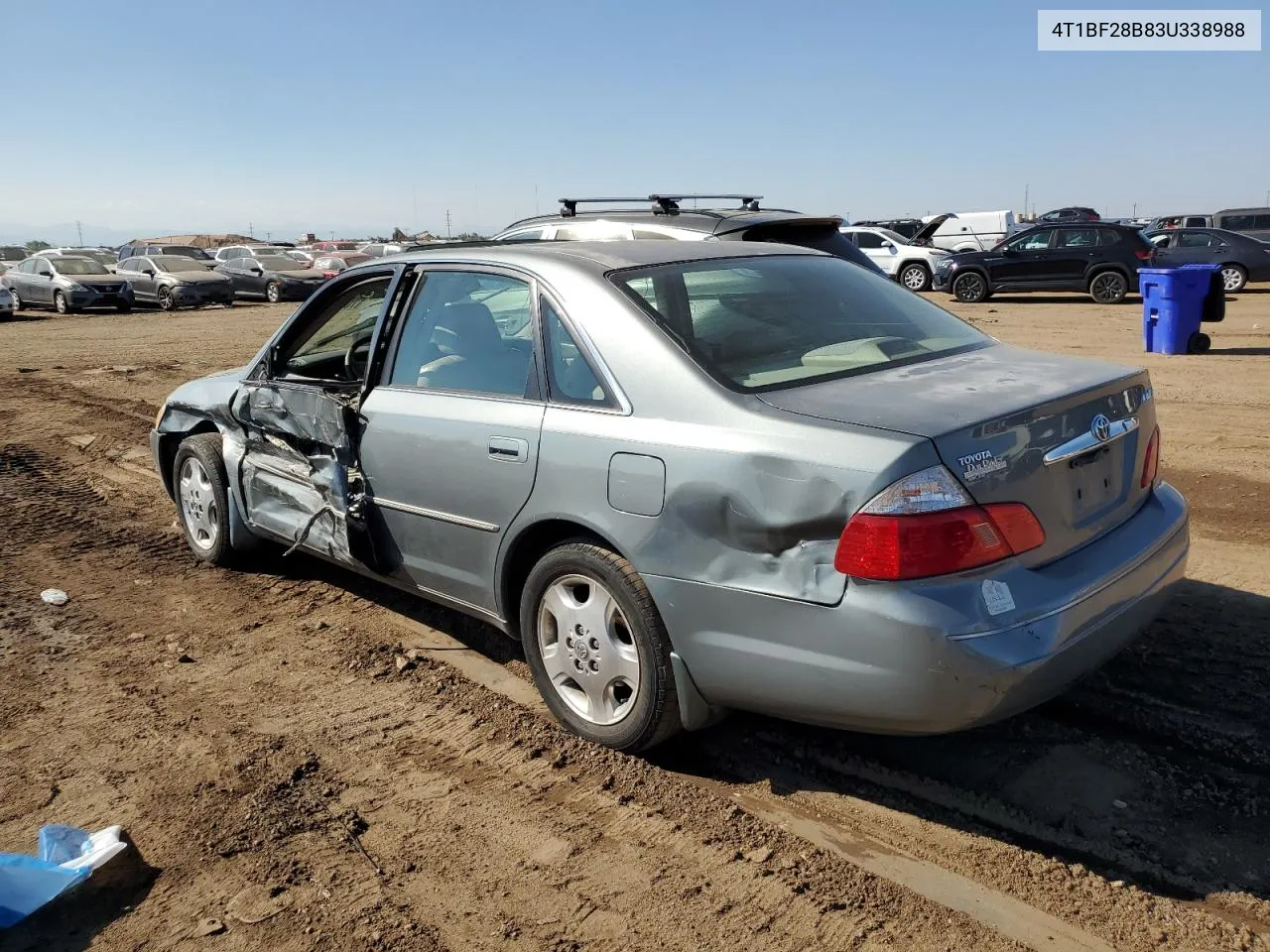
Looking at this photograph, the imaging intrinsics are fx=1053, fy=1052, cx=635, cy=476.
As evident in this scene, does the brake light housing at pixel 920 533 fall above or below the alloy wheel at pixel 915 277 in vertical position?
below

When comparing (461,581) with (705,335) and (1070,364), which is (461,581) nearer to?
(705,335)

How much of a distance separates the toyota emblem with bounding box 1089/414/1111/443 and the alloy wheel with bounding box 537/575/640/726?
5.02ft

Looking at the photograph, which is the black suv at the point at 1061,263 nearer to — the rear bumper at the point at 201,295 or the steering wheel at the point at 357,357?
the rear bumper at the point at 201,295

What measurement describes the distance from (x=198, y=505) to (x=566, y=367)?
10.1 ft

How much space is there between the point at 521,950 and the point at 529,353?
6.48ft

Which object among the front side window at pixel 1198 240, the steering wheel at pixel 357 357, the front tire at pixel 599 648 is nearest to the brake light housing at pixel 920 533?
the front tire at pixel 599 648

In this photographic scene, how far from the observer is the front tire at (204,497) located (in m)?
5.45

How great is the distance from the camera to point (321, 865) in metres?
3.02

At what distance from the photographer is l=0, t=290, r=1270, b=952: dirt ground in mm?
2736

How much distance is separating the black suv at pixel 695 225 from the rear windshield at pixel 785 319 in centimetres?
297

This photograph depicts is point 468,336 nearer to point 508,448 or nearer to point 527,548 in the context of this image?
point 508,448

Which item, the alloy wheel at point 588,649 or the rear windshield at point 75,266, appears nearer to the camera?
the alloy wheel at point 588,649

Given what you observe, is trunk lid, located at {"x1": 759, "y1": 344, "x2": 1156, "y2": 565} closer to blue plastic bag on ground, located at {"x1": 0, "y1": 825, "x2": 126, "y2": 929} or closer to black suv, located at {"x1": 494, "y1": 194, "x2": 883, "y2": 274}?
blue plastic bag on ground, located at {"x1": 0, "y1": 825, "x2": 126, "y2": 929}

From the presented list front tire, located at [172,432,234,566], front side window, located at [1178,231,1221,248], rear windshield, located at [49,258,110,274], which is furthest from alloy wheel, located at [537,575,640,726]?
rear windshield, located at [49,258,110,274]
